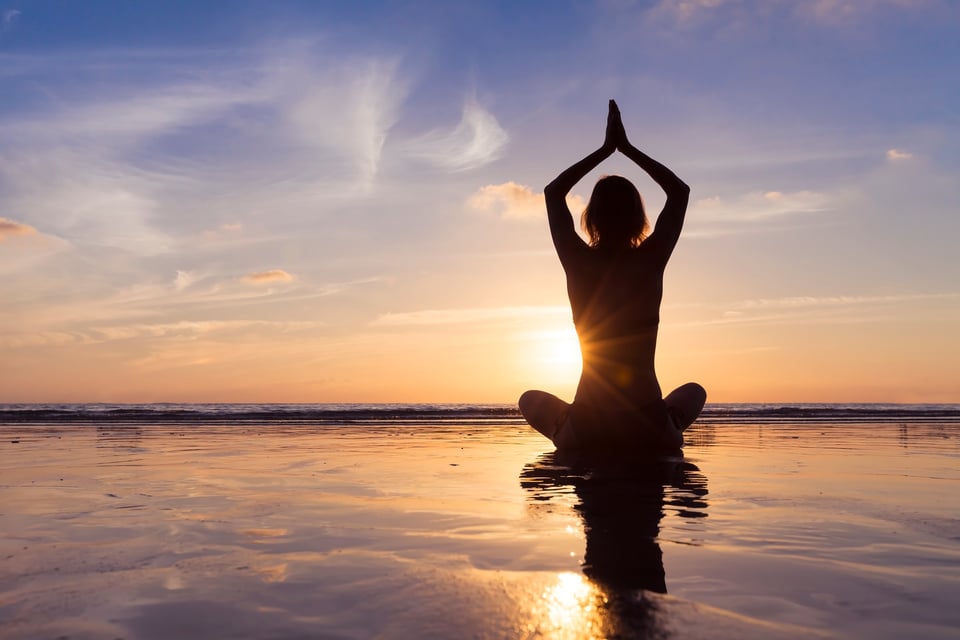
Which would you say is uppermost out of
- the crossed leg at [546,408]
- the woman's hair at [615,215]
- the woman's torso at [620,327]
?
the woman's hair at [615,215]

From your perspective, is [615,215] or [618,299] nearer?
[618,299]

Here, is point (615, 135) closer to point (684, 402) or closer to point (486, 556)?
point (684, 402)

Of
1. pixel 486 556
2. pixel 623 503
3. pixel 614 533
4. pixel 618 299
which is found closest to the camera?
pixel 486 556

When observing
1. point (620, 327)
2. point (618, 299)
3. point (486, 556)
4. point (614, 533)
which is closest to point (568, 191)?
point (618, 299)

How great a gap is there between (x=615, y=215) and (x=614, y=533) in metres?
2.46

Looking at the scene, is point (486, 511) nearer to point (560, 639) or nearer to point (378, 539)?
point (378, 539)

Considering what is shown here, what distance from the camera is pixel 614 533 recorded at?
2.38m

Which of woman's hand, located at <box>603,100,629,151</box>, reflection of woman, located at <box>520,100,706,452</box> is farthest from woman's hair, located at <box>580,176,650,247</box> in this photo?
woman's hand, located at <box>603,100,629,151</box>

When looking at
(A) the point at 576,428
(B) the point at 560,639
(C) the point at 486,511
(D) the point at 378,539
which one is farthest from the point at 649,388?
(B) the point at 560,639

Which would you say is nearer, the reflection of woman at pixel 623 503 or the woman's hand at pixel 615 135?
the reflection of woman at pixel 623 503

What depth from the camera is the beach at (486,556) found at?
4.89 feet

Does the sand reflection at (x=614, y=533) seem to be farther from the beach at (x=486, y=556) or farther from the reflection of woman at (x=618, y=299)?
the reflection of woman at (x=618, y=299)

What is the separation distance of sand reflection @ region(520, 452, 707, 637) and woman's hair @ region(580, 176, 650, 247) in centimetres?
142

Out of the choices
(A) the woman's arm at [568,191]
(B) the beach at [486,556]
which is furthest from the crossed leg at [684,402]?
(A) the woman's arm at [568,191]
